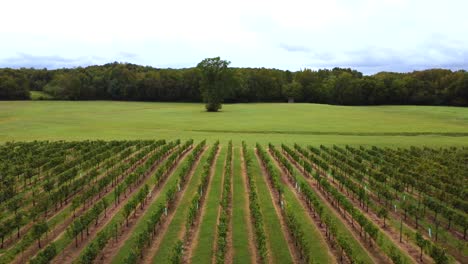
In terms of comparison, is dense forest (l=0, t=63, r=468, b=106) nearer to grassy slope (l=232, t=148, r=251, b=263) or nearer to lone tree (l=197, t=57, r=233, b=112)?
lone tree (l=197, t=57, r=233, b=112)

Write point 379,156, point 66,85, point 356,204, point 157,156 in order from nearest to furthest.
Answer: point 356,204 < point 157,156 < point 379,156 < point 66,85

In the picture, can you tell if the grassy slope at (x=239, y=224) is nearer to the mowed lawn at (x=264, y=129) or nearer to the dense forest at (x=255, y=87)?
the mowed lawn at (x=264, y=129)

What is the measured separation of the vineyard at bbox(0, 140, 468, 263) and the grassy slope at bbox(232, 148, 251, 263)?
0.05 m

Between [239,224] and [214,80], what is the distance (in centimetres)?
7787

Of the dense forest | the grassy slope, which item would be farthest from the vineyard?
the dense forest

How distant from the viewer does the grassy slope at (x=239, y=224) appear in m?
17.8

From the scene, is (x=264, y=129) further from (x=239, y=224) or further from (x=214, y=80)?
(x=239, y=224)

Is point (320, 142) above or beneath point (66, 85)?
beneath

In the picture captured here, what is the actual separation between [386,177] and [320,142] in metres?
19.9

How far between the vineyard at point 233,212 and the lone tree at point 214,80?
5893cm

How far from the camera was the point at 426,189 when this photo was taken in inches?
1053

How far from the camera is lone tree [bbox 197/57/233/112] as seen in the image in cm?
9656

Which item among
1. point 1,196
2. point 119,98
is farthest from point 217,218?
point 119,98

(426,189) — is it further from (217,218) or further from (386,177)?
(217,218)
